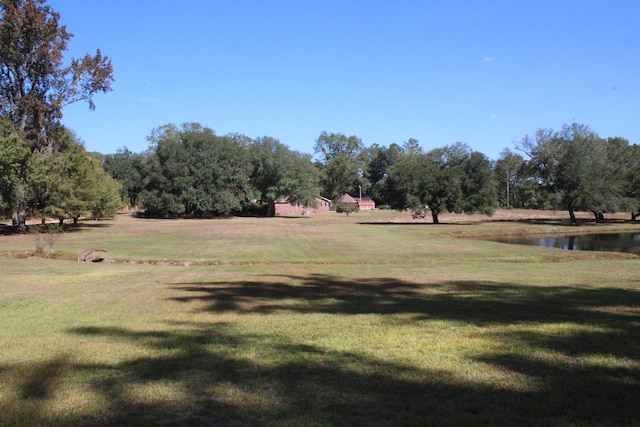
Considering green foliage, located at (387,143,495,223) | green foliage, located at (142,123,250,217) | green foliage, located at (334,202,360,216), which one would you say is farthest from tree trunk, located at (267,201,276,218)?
green foliage, located at (387,143,495,223)

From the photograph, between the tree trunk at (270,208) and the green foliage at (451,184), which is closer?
the green foliage at (451,184)

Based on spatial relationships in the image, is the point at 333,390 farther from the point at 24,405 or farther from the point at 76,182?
the point at 76,182

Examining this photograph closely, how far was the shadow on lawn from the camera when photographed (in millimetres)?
3879

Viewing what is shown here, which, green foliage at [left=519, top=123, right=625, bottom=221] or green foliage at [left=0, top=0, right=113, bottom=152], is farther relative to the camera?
green foliage at [left=519, top=123, right=625, bottom=221]

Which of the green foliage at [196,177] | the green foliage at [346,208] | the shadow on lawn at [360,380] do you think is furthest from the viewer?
the green foliage at [346,208]

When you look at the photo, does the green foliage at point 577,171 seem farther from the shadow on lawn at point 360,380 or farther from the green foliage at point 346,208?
the shadow on lawn at point 360,380

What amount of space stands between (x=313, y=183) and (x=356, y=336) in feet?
256

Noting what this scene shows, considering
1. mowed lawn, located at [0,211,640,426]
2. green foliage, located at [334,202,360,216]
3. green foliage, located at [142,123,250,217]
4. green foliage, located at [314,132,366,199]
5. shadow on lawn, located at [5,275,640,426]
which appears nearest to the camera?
shadow on lawn, located at [5,275,640,426]

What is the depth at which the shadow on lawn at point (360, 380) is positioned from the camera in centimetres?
388

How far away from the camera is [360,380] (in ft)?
15.5

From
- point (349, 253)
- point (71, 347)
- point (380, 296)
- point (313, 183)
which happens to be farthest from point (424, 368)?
point (313, 183)

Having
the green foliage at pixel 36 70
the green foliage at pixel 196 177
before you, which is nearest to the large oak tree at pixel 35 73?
the green foliage at pixel 36 70

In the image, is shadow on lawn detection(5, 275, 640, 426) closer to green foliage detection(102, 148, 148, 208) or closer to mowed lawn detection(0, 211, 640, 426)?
mowed lawn detection(0, 211, 640, 426)

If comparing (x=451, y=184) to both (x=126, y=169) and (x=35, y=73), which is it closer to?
(x=35, y=73)
